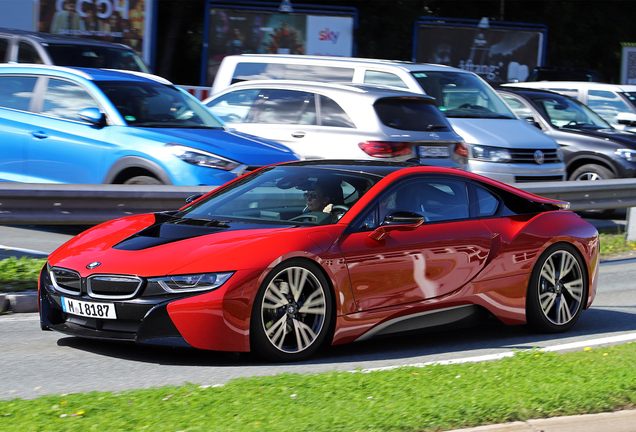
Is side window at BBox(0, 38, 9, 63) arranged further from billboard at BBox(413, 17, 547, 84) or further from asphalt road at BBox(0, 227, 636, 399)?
billboard at BBox(413, 17, 547, 84)

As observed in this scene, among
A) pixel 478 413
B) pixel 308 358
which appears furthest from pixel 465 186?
pixel 478 413

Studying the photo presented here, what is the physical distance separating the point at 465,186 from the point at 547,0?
1088 inches

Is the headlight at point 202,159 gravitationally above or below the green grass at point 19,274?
above

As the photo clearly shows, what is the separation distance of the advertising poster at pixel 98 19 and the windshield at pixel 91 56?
5865mm

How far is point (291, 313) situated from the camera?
559 centimetres

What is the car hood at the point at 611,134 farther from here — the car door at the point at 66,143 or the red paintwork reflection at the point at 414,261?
the red paintwork reflection at the point at 414,261

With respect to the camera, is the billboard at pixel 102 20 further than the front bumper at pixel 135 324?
Yes

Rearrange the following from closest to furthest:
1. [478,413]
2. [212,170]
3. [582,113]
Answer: [478,413] → [212,170] → [582,113]

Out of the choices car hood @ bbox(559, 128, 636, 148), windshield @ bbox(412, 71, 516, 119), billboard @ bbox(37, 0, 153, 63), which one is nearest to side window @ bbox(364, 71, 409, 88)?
windshield @ bbox(412, 71, 516, 119)

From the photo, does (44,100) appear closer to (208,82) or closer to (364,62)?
(364,62)

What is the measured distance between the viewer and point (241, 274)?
5.34 m

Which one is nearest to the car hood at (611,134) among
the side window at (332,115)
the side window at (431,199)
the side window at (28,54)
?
the side window at (332,115)

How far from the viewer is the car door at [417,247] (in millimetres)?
5941

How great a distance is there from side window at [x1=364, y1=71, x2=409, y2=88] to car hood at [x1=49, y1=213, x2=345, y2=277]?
27.8ft
